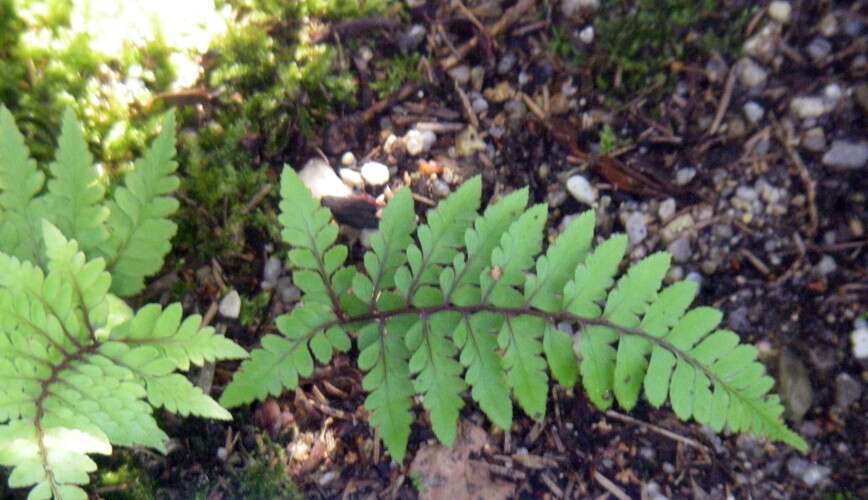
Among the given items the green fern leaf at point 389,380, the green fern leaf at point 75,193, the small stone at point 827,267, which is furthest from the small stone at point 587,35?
the green fern leaf at point 75,193

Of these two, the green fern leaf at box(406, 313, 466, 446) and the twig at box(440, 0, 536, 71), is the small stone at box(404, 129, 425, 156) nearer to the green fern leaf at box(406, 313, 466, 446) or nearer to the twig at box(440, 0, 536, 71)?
the twig at box(440, 0, 536, 71)

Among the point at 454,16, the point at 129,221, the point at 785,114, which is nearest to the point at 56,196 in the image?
the point at 129,221

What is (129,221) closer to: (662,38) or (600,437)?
(600,437)

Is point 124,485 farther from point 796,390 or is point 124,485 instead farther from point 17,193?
point 796,390

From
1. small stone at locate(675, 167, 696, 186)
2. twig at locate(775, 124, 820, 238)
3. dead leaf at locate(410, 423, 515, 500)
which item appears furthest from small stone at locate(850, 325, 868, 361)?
dead leaf at locate(410, 423, 515, 500)

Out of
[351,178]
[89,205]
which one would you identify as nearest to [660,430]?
[351,178]

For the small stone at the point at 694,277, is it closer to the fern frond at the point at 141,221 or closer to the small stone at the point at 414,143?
the small stone at the point at 414,143

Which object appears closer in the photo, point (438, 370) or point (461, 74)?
point (438, 370)
